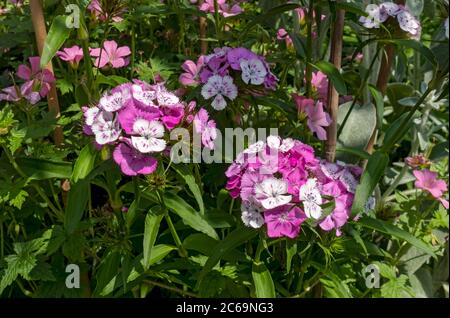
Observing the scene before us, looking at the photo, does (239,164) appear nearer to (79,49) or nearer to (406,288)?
(79,49)

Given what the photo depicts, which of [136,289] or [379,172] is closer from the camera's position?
[379,172]

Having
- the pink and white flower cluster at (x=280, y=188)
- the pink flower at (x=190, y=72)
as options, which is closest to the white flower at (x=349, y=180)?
the pink and white flower cluster at (x=280, y=188)

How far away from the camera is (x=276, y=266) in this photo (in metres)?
1.86

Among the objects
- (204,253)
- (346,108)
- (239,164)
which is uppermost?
(239,164)

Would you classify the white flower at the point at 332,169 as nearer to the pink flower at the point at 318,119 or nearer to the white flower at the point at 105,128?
the pink flower at the point at 318,119

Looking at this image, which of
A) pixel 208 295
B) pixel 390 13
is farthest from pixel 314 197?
pixel 390 13

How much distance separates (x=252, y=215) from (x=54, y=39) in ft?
2.04

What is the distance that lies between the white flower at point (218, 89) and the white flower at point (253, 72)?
0.04 metres

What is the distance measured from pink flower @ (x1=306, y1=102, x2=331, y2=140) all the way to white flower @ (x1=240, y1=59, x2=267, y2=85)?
0.61 ft

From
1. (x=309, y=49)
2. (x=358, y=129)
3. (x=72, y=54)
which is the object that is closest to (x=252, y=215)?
(x=309, y=49)

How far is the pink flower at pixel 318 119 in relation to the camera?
5.78 feet

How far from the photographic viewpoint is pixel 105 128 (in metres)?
1.40

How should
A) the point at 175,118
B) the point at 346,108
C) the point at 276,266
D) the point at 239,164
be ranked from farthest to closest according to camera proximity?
the point at 346,108 < the point at 276,266 < the point at 239,164 < the point at 175,118
